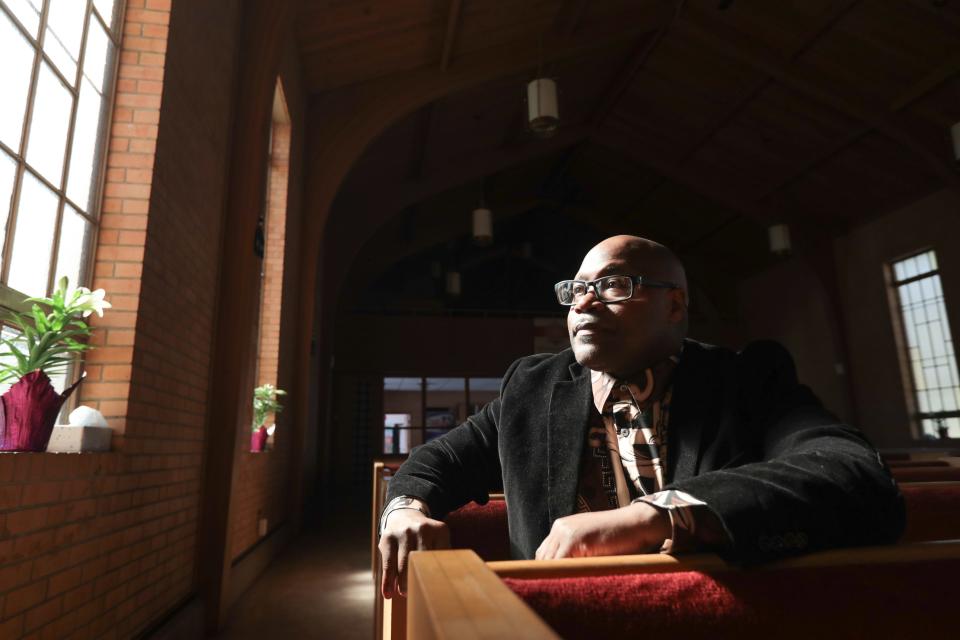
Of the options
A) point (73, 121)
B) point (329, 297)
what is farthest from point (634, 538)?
point (329, 297)

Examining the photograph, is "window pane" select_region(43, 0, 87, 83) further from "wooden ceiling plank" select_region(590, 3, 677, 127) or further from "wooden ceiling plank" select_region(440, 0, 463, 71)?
"wooden ceiling plank" select_region(590, 3, 677, 127)

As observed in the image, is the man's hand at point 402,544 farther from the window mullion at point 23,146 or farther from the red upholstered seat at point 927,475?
the red upholstered seat at point 927,475

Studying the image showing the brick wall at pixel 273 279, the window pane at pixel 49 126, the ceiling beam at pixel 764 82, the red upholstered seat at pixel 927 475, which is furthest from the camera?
the ceiling beam at pixel 764 82

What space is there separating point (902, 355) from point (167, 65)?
8923 mm

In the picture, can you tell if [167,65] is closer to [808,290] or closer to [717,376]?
[717,376]

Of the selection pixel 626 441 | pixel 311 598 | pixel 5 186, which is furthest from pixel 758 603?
pixel 311 598

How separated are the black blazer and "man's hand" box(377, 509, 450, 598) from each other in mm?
138

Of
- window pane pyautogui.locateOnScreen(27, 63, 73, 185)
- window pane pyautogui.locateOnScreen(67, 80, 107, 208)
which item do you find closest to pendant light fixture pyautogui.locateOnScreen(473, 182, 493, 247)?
window pane pyautogui.locateOnScreen(67, 80, 107, 208)

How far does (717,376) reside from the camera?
3.78 ft

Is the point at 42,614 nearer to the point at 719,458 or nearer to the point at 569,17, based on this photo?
the point at 719,458

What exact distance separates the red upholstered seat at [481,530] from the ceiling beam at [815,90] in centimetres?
647

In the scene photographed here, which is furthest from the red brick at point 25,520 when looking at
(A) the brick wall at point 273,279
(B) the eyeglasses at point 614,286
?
(A) the brick wall at point 273,279

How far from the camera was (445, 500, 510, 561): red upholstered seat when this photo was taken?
1.50 metres

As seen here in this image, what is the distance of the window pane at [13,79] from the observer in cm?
162
